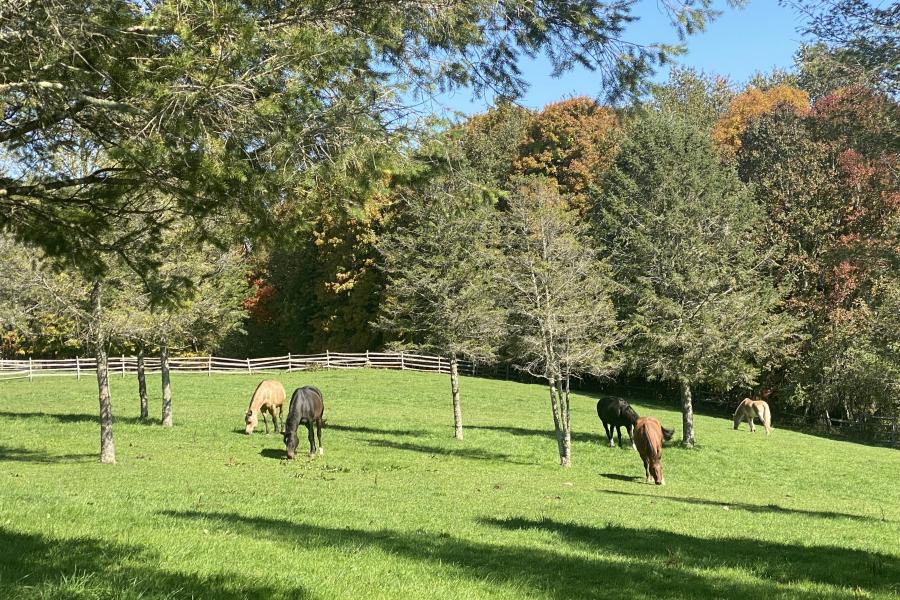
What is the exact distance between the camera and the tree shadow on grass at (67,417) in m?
24.4

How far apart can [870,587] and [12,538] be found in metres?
7.64

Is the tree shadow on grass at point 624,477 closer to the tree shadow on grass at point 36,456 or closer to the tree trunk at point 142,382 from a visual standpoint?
the tree shadow on grass at point 36,456

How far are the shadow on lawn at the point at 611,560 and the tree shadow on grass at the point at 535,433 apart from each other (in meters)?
15.6

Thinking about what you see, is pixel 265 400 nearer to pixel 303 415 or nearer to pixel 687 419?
pixel 303 415

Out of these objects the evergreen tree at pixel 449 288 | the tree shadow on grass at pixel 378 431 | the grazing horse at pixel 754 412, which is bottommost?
the grazing horse at pixel 754 412

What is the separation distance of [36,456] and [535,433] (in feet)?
49.3

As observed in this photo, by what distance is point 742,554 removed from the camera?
29.7 feet

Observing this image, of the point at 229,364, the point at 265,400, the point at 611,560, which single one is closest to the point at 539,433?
the point at 265,400

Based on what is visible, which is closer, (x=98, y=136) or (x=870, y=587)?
(x=98, y=136)

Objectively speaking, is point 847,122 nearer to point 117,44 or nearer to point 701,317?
point 117,44

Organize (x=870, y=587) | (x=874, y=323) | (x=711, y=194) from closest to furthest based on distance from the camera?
1. (x=870, y=587)
2. (x=874, y=323)
3. (x=711, y=194)

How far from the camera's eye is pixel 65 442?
2030 cm

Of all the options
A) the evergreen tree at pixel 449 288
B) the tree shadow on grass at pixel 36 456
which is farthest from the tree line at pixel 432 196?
the tree shadow on grass at pixel 36 456

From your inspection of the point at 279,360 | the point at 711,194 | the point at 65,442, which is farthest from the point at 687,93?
the point at 65,442
